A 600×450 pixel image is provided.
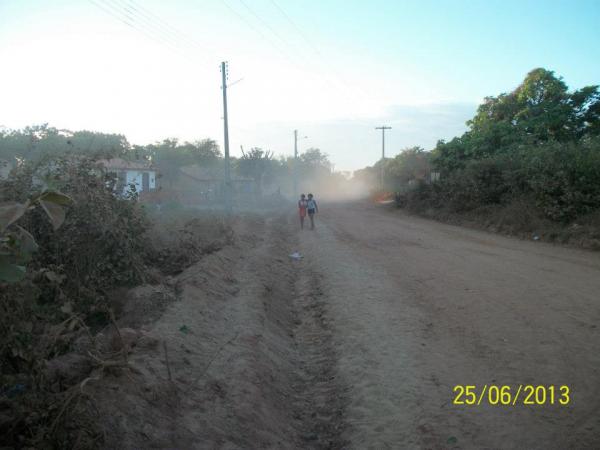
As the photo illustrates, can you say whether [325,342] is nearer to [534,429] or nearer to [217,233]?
[534,429]

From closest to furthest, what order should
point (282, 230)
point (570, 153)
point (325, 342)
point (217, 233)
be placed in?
1. point (325, 342)
2. point (217, 233)
3. point (570, 153)
4. point (282, 230)

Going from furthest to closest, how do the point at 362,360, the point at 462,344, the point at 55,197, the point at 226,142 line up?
1. the point at 226,142
2. the point at 462,344
3. the point at 362,360
4. the point at 55,197

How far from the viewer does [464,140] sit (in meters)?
30.9

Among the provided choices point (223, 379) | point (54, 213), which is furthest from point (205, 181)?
point (54, 213)

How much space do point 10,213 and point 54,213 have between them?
0.68 feet

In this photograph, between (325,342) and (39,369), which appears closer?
(39,369)

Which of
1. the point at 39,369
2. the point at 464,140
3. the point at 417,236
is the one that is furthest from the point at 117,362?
the point at 464,140

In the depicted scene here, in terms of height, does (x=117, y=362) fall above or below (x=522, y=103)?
below

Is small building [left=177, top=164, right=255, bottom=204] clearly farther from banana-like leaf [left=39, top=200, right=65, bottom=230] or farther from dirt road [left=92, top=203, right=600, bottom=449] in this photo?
banana-like leaf [left=39, top=200, right=65, bottom=230]

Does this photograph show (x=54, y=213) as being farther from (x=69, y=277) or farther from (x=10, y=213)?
(x=69, y=277)

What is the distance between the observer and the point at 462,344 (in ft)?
20.6

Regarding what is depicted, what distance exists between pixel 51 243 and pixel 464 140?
92.7 feet

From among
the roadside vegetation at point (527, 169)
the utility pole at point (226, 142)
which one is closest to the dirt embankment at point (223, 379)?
the roadside vegetation at point (527, 169)
